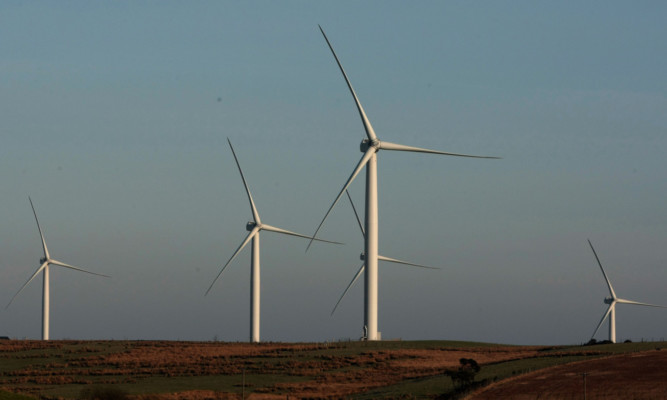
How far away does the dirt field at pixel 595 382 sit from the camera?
71562 millimetres

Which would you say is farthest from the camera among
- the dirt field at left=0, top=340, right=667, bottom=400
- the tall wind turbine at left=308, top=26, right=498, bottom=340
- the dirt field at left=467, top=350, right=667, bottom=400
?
the tall wind turbine at left=308, top=26, right=498, bottom=340

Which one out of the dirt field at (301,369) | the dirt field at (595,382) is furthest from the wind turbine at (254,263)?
the dirt field at (595,382)

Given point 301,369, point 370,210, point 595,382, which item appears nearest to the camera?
point 595,382

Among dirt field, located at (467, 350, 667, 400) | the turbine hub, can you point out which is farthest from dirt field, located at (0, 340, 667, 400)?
the turbine hub

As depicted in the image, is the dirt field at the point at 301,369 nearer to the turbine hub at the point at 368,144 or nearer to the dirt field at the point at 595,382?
the dirt field at the point at 595,382

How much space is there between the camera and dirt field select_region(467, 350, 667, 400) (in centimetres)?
7156

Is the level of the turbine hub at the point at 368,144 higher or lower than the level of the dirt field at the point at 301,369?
higher

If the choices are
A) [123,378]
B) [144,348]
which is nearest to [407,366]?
[123,378]

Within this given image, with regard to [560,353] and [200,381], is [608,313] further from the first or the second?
[200,381]

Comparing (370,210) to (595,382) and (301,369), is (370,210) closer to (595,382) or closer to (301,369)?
(301,369)

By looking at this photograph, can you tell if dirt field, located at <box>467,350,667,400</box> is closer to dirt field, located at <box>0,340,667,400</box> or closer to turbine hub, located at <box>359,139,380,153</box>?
dirt field, located at <box>0,340,667,400</box>

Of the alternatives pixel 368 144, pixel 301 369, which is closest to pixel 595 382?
pixel 301 369

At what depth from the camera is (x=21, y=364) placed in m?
105

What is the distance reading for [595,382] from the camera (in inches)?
3063
